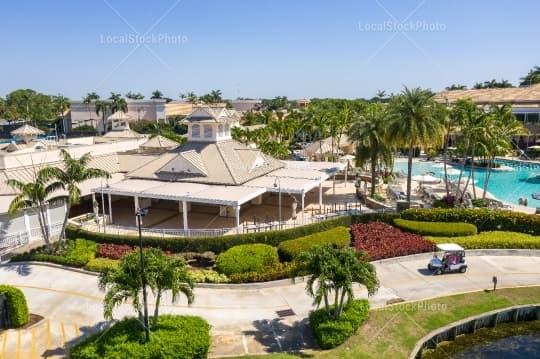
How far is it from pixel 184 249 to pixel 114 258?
4.39 metres

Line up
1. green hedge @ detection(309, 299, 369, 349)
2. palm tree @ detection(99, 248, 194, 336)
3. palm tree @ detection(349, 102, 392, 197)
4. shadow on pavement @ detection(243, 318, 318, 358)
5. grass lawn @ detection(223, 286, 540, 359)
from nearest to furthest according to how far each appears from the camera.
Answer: palm tree @ detection(99, 248, 194, 336), grass lawn @ detection(223, 286, 540, 359), green hedge @ detection(309, 299, 369, 349), shadow on pavement @ detection(243, 318, 318, 358), palm tree @ detection(349, 102, 392, 197)

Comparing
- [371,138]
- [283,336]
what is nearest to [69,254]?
[283,336]

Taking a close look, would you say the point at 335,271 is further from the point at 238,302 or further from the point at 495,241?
the point at 495,241

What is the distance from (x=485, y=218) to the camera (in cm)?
3256

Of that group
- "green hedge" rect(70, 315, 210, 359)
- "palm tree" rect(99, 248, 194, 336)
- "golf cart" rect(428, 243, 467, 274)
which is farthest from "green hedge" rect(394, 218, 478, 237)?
"palm tree" rect(99, 248, 194, 336)

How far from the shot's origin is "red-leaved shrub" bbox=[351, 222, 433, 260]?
2787cm

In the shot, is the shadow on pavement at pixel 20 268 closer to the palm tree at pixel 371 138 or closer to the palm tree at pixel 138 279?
the palm tree at pixel 138 279

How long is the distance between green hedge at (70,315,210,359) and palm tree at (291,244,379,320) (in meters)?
4.93

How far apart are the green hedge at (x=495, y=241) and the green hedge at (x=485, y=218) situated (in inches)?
49.3

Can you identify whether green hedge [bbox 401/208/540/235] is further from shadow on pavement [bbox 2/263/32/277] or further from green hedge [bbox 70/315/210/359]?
shadow on pavement [bbox 2/263/32/277]

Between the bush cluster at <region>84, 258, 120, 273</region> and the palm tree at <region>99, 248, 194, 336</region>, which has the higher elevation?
the palm tree at <region>99, 248, 194, 336</region>

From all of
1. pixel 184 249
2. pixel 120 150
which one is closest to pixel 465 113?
pixel 184 249

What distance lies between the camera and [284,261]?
27.2m

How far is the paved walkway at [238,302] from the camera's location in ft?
60.7
